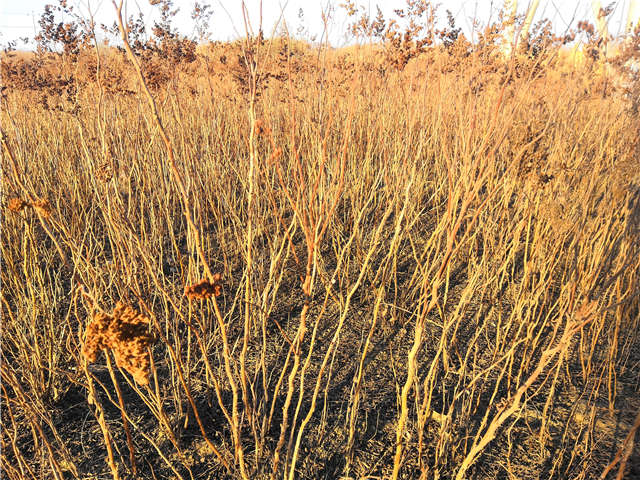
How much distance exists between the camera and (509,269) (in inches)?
79.1

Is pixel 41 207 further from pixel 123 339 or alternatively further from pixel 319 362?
pixel 319 362

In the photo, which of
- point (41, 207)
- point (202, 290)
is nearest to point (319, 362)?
point (202, 290)

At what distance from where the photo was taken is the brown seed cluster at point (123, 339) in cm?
59

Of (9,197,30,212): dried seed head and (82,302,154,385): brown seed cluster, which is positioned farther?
(9,197,30,212): dried seed head

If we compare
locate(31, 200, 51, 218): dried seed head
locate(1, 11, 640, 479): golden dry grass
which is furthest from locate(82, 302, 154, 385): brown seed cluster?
locate(31, 200, 51, 218): dried seed head

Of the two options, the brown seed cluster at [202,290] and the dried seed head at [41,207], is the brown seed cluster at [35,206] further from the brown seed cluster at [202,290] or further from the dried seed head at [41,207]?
the brown seed cluster at [202,290]

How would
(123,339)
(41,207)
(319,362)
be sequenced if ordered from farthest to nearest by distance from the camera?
(319,362), (41,207), (123,339)

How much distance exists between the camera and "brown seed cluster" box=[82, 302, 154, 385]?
59cm

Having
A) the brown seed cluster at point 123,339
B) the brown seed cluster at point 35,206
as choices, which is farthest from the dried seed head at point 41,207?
the brown seed cluster at point 123,339

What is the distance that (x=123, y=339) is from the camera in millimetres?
599

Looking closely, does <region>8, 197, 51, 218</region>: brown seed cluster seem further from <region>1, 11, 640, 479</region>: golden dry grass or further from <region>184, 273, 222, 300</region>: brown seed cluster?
<region>184, 273, 222, 300</region>: brown seed cluster

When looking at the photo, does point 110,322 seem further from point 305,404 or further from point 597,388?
point 597,388

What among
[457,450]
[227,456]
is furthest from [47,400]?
[457,450]

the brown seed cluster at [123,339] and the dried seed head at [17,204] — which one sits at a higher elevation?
the dried seed head at [17,204]
